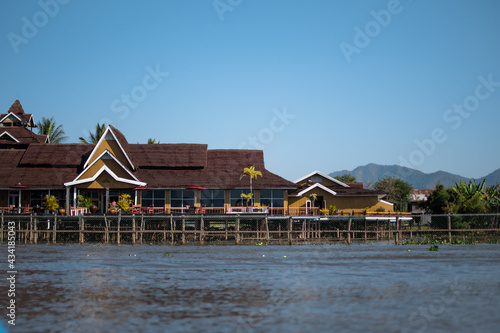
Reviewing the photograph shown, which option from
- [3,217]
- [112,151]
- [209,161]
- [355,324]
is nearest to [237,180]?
[209,161]

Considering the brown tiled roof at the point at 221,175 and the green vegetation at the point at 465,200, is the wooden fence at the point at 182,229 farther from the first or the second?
the green vegetation at the point at 465,200

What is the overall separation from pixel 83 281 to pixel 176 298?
20.0 ft

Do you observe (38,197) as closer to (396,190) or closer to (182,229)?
(182,229)

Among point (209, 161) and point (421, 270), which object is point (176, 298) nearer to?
point (421, 270)

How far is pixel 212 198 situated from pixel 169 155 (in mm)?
6800

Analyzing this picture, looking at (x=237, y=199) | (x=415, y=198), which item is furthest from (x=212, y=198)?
(x=415, y=198)

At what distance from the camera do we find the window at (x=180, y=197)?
51.8 metres

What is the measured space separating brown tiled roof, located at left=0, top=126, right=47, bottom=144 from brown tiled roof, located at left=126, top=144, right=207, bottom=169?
16.6 metres

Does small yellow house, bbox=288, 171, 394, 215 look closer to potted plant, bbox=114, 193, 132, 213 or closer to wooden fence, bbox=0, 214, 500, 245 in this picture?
wooden fence, bbox=0, 214, 500, 245

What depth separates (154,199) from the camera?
52031 millimetres

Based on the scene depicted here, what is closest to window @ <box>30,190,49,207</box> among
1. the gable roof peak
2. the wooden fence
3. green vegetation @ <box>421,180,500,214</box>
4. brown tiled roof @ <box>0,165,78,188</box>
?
brown tiled roof @ <box>0,165,78,188</box>

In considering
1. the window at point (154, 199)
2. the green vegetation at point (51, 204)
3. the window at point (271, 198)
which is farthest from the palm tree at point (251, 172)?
the green vegetation at point (51, 204)

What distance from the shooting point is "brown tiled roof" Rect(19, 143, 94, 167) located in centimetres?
5478

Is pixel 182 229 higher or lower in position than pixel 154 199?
lower
